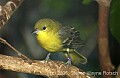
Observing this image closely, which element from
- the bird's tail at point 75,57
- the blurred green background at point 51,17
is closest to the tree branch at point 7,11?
the blurred green background at point 51,17

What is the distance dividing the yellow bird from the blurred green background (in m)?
0.22

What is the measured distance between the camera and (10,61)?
0.66 meters

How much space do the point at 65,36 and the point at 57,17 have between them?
277mm

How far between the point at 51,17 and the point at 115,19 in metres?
0.25

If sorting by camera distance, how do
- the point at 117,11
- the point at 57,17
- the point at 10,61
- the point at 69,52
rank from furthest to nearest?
the point at 57,17 → the point at 117,11 → the point at 69,52 → the point at 10,61

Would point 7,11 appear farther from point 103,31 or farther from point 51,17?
point 103,31

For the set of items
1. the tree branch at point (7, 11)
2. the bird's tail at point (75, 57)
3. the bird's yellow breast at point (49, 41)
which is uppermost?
the tree branch at point (7, 11)

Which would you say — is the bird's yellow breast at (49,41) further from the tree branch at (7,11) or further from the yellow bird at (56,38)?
the tree branch at (7,11)

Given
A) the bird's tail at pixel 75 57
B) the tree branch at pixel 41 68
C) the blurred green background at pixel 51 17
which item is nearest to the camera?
the tree branch at pixel 41 68

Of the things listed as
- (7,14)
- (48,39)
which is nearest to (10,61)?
(48,39)

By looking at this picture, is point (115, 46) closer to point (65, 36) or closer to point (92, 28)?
point (92, 28)

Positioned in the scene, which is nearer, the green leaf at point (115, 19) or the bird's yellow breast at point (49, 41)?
the bird's yellow breast at point (49, 41)

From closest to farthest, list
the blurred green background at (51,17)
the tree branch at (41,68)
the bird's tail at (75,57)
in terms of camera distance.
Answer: the tree branch at (41,68) < the bird's tail at (75,57) < the blurred green background at (51,17)

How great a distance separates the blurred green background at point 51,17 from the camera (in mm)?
1005
